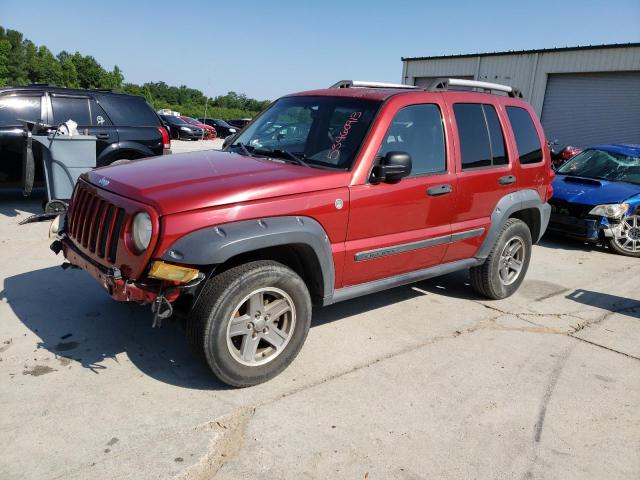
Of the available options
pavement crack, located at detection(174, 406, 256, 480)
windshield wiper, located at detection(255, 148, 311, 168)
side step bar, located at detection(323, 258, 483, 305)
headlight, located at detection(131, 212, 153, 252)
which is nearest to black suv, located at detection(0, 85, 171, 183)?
windshield wiper, located at detection(255, 148, 311, 168)

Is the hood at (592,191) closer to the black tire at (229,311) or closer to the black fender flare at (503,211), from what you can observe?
the black fender flare at (503,211)

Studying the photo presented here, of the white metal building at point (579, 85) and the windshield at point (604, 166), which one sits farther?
the white metal building at point (579, 85)

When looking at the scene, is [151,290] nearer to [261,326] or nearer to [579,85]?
[261,326]

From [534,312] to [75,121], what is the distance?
7.12 m

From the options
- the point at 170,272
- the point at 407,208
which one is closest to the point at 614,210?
the point at 407,208

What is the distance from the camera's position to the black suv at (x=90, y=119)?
305 inches

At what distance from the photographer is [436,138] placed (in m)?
4.31

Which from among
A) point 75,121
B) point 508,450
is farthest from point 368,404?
point 75,121

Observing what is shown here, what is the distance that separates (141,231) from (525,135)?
395 centimetres

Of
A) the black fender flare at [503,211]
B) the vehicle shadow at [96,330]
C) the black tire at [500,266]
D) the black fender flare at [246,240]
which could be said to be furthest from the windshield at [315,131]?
the black tire at [500,266]

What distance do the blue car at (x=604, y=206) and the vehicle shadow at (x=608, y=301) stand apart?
2.14m

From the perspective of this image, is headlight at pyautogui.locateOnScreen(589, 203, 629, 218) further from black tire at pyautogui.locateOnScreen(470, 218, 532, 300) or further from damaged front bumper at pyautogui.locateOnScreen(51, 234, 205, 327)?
damaged front bumper at pyautogui.locateOnScreen(51, 234, 205, 327)

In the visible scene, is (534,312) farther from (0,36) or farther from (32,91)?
(0,36)

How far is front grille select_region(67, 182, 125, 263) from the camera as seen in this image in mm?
3264
